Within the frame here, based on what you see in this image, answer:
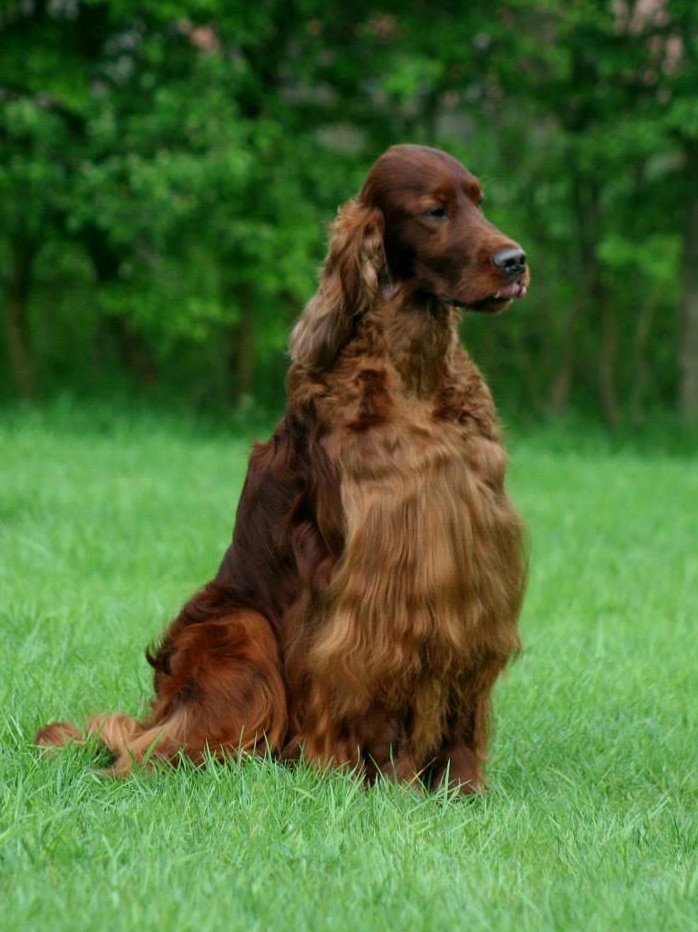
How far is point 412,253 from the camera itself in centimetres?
390

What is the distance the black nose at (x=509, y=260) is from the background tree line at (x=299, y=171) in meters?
8.71

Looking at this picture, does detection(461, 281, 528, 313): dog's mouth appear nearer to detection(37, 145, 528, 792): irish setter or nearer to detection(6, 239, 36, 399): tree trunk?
detection(37, 145, 528, 792): irish setter

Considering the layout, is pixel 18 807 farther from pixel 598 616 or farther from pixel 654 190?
pixel 654 190

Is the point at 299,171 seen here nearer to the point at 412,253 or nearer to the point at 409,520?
the point at 412,253

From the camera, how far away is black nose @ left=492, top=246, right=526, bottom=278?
376cm

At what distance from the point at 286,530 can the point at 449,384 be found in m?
0.54

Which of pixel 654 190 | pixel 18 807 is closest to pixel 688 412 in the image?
pixel 654 190

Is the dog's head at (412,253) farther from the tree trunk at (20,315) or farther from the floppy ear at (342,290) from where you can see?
the tree trunk at (20,315)

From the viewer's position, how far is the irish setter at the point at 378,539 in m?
3.73

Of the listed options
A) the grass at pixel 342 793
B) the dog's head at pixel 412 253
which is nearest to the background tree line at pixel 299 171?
the grass at pixel 342 793

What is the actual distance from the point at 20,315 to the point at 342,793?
10.8 m

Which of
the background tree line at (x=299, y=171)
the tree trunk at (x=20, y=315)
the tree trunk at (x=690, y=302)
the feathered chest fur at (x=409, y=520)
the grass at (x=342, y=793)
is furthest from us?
the tree trunk at (x=20, y=315)

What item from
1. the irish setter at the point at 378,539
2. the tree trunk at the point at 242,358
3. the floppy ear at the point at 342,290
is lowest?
the tree trunk at the point at 242,358

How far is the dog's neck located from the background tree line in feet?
28.1
